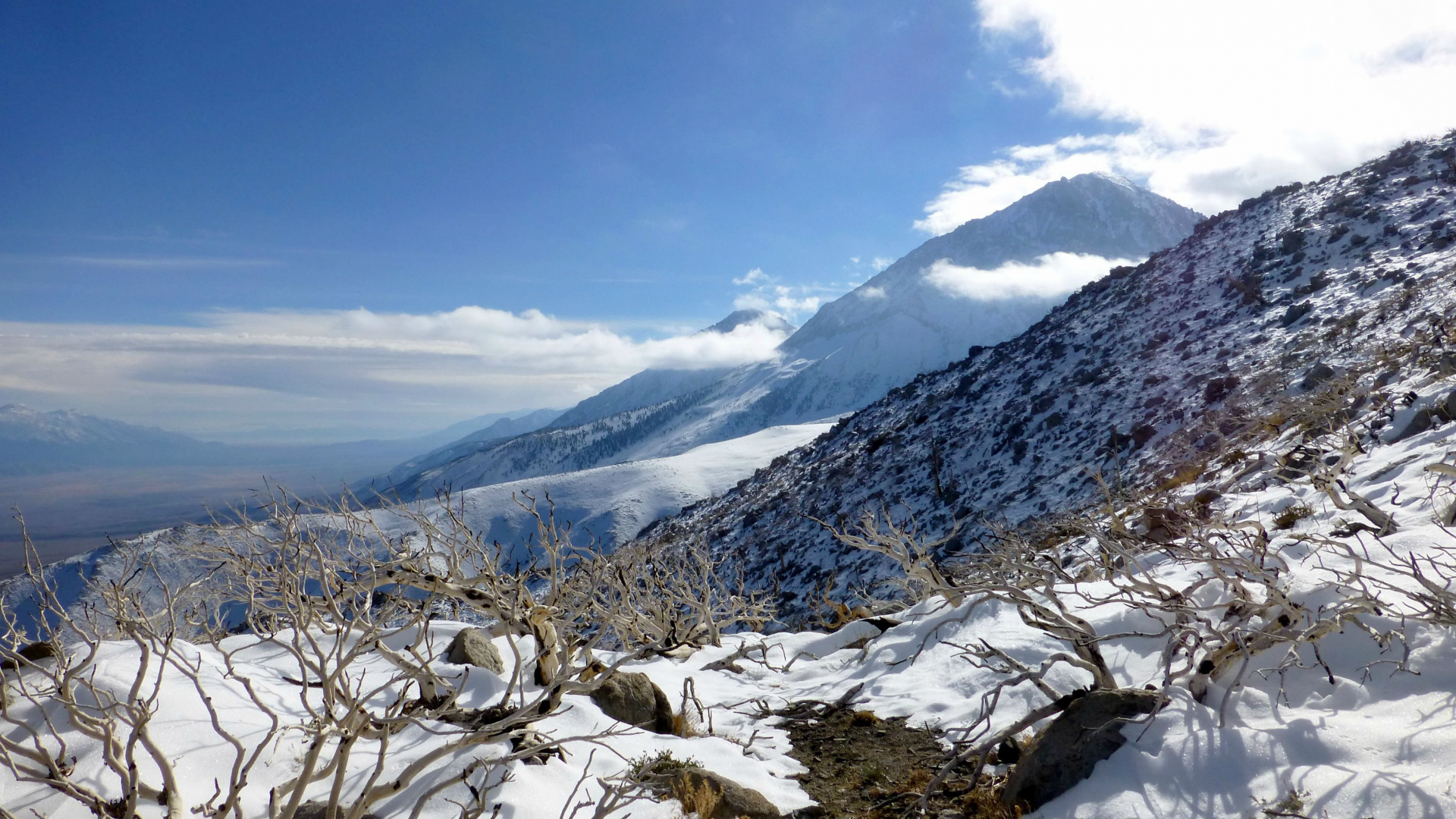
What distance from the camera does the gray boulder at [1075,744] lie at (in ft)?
18.0

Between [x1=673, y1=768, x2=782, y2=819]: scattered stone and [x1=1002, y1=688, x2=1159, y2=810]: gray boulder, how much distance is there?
7.14 ft

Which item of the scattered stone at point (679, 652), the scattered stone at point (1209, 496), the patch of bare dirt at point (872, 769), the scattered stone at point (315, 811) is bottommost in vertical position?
the scattered stone at point (679, 652)

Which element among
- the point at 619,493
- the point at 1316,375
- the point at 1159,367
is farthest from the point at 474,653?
the point at 619,493

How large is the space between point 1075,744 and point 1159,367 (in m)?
27.4

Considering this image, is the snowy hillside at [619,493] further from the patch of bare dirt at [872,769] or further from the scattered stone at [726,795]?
the scattered stone at [726,795]

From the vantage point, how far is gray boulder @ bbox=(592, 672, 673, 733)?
26.3ft

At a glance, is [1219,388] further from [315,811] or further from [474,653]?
[315,811]

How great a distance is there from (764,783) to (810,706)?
9.54 feet

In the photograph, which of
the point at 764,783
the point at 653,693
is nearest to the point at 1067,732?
the point at 764,783

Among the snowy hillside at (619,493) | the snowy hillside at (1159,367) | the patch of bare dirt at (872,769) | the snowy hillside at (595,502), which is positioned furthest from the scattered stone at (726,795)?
the snowy hillside at (619,493)

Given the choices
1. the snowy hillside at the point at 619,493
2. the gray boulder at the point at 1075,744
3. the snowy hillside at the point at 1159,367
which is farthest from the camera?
the snowy hillside at the point at 619,493

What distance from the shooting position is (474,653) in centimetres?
866

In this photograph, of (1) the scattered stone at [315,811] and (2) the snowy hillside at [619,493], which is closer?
(1) the scattered stone at [315,811]

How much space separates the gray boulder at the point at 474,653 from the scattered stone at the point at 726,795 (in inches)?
125
